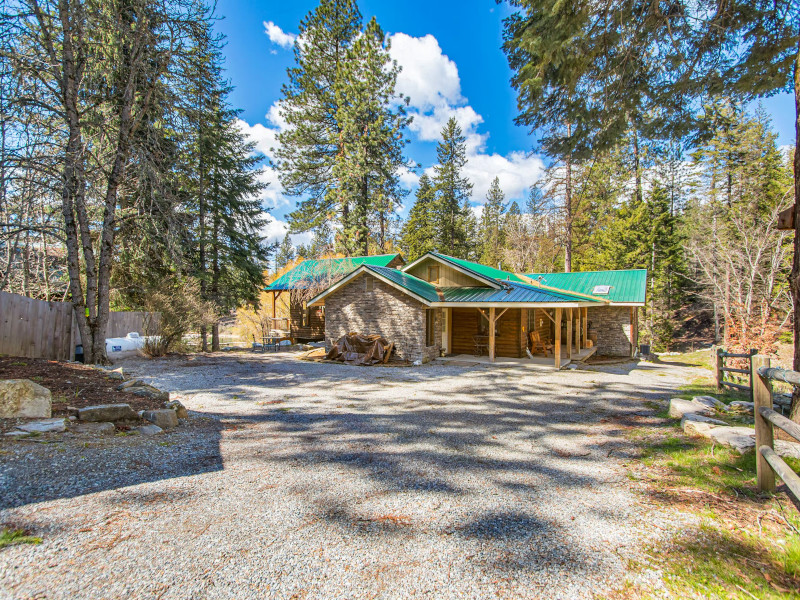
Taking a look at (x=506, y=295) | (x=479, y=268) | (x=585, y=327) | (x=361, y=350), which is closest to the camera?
(x=506, y=295)

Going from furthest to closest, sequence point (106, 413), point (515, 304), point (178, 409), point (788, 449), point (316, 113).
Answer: point (316, 113), point (515, 304), point (178, 409), point (106, 413), point (788, 449)

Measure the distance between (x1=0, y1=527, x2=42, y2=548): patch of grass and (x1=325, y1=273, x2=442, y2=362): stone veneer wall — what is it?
39.2 ft

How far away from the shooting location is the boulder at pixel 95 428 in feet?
14.4

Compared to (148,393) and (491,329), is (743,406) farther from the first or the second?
(148,393)

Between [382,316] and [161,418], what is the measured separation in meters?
10.0

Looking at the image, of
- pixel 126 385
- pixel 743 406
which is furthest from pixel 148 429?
pixel 743 406

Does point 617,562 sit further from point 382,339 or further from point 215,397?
point 382,339

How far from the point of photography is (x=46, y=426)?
165 inches

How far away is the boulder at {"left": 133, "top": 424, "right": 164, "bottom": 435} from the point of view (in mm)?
4773

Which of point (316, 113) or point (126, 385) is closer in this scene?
point (126, 385)

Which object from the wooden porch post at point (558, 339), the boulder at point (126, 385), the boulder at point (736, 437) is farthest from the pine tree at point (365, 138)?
the boulder at point (736, 437)

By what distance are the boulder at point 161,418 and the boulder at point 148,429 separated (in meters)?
0.19

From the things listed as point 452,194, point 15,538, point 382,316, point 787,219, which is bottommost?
point 15,538

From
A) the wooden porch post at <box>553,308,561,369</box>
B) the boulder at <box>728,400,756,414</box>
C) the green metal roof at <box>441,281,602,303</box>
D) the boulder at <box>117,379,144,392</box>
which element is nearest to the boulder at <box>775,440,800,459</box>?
the boulder at <box>728,400,756,414</box>
